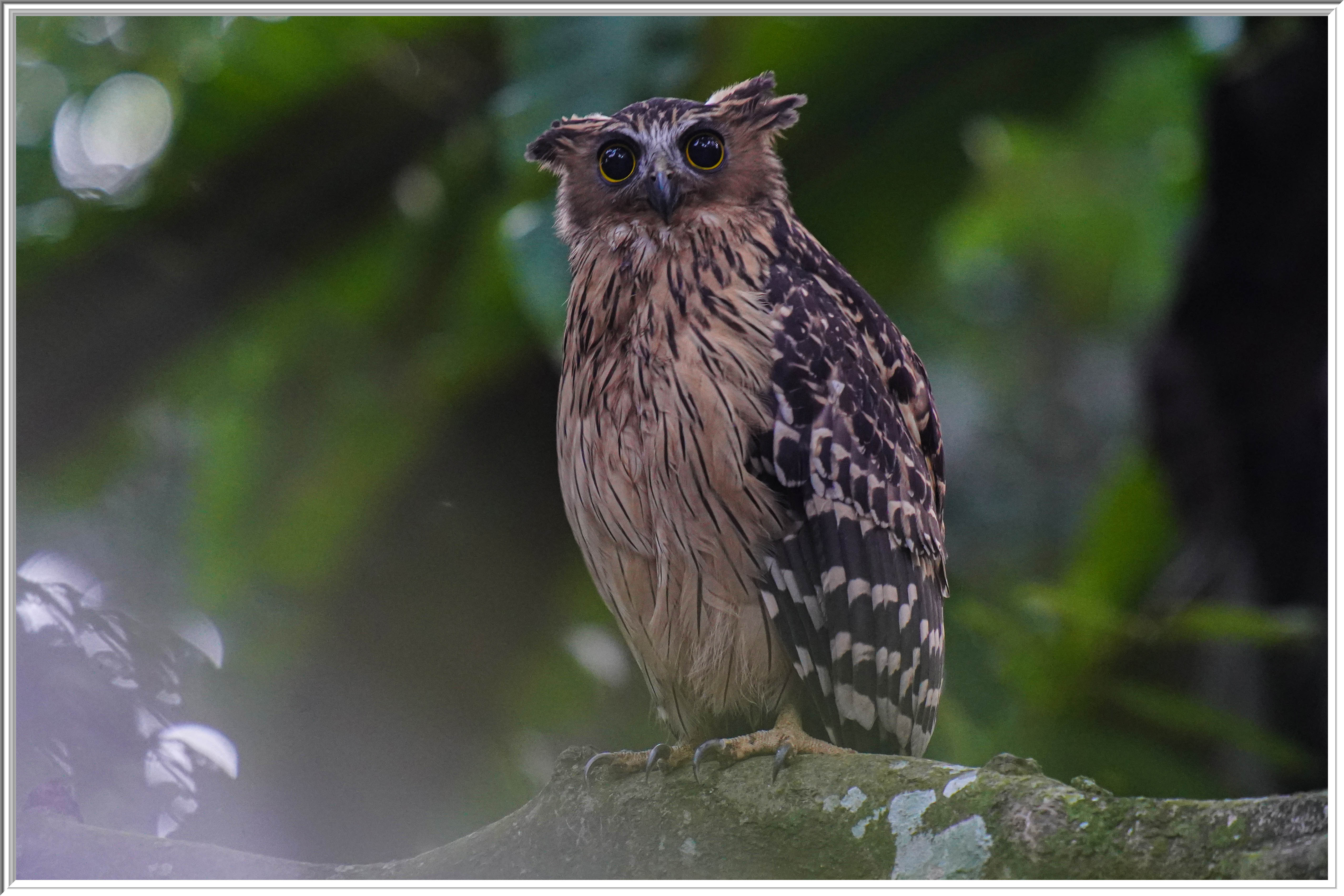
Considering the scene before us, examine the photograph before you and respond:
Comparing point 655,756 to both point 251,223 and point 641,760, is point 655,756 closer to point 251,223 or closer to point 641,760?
point 641,760

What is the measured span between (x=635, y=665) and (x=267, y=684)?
25.0 inches

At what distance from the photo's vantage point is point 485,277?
271 centimetres

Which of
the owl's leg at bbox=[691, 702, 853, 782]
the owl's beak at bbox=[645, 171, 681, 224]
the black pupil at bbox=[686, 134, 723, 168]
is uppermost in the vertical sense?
the black pupil at bbox=[686, 134, 723, 168]

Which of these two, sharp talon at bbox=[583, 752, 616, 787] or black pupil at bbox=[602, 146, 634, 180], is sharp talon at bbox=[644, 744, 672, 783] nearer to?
sharp talon at bbox=[583, 752, 616, 787]

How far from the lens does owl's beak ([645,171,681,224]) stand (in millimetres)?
1637

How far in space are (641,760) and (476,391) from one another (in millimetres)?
1110

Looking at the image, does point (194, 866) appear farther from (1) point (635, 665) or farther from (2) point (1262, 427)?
(2) point (1262, 427)

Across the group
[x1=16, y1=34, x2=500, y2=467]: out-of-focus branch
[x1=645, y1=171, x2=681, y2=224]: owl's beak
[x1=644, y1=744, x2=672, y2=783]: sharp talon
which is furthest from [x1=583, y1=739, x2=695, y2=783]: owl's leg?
[x1=16, y1=34, x2=500, y2=467]: out-of-focus branch

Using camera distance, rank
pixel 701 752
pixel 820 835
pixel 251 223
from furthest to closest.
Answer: pixel 251 223, pixel 701 752, pixel 820 835

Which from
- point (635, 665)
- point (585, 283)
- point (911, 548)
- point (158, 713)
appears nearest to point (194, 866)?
point (158, 713)

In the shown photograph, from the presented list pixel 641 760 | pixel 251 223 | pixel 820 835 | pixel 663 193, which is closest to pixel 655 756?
pixel 641 760

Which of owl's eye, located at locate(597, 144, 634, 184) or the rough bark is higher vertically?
owl's eye, located at locate(597, 144, 634, 184)

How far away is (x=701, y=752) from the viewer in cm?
162

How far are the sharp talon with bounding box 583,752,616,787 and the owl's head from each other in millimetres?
742
